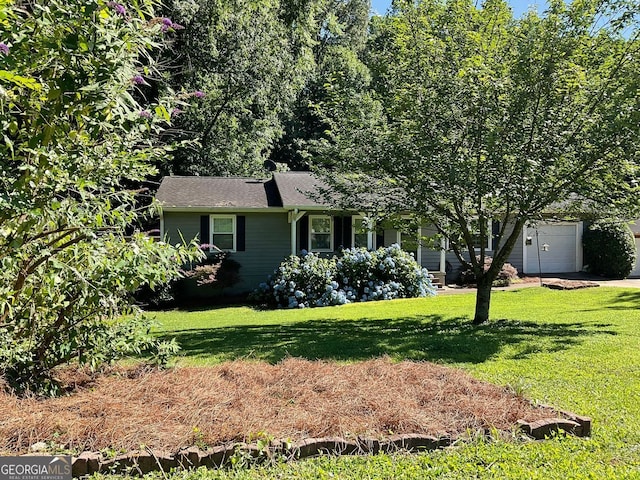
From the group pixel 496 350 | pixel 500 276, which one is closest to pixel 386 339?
pixel 496 350

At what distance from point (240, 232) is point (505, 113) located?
10396 mm

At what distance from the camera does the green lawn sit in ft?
11.5

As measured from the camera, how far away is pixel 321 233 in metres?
17.4

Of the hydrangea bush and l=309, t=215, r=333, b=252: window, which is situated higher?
l=309, t=215, r=333, b=252: window

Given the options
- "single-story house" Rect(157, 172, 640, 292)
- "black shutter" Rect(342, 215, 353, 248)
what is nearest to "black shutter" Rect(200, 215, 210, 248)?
"single-story house" Rect(157, 172, 640, 292)

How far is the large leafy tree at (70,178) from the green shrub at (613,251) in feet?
59.4

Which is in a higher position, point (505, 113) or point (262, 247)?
point (505, 113)

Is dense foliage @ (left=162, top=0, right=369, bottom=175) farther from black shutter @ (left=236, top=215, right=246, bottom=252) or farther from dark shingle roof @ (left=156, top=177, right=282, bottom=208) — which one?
black shutter @ (left=236, top=215, right=246, bottom=252)

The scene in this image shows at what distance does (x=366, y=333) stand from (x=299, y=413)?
17.3 ft

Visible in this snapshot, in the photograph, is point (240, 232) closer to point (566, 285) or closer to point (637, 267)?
point (566, 285)

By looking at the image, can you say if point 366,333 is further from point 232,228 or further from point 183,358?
point 232,228

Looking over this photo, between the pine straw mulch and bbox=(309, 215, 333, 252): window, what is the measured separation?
11.9 meters

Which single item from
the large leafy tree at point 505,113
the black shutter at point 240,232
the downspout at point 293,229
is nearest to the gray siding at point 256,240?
the black shutter at point 240,232

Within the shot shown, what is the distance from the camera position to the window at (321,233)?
56.5 feet
